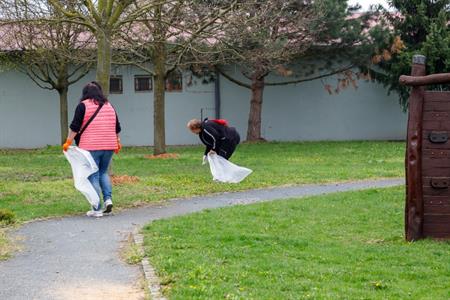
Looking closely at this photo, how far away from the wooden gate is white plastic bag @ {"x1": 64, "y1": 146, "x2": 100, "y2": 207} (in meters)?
4.19

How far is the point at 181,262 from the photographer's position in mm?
7016

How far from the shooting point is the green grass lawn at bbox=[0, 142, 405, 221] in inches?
478

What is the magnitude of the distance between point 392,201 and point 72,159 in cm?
473

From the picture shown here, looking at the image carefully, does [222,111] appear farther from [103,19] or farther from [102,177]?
[102,177]

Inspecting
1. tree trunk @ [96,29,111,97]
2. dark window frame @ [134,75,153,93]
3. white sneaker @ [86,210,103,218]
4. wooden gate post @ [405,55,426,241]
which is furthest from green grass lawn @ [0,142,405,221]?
dark window frame @ [134,75,153,93]

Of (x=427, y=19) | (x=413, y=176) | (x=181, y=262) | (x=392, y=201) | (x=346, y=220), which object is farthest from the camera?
(x=427, y=19)

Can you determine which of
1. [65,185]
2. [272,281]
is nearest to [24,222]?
[65,185]

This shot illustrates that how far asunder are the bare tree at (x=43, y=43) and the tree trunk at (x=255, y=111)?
594 cm

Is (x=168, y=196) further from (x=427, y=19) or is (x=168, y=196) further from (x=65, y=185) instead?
(x=427, y=19)

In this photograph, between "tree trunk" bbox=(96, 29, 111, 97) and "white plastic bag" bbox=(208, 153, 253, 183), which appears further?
"white plastic bag" bbox=(208, 153, 253, 183)

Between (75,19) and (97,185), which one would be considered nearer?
(97,185)

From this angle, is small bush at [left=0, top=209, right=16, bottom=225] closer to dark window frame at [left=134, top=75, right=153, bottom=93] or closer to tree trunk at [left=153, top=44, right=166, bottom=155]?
tree trunk at [left=153, top=44, right=166, bottom=155]

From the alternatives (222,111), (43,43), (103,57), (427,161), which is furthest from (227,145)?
(222,111)

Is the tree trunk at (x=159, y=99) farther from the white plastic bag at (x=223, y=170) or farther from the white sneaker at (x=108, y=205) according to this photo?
the white sneaker at (x=108, y=205)
